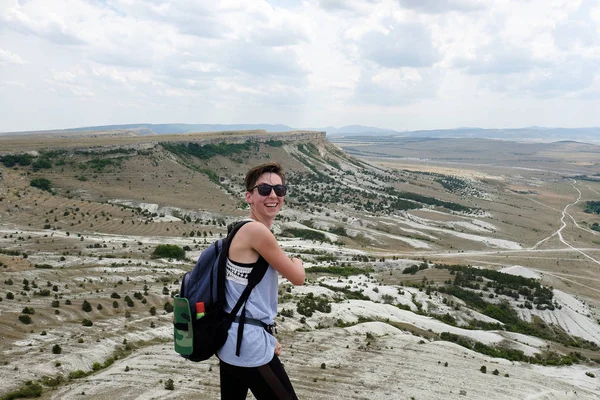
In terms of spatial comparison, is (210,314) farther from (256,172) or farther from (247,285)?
(256,172)

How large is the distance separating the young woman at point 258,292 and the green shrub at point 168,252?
102 ft

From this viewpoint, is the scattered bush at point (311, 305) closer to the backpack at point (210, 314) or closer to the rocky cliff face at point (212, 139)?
the backpack at point (210, 314)

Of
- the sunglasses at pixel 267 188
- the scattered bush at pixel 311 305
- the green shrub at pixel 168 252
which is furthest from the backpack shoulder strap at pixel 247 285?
the green shrub at pixel 168 252

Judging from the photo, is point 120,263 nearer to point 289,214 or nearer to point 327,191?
point 289,214

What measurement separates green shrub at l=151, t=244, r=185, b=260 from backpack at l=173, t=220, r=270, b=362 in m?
31.2

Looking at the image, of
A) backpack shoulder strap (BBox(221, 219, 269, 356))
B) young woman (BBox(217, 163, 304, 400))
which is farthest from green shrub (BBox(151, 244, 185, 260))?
backpack shoulder strap (BBox(221, 219, 269, 356))

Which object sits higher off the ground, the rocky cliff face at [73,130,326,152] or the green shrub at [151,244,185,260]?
the rocky cliff face at [73,130,326,152]

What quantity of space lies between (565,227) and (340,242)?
58487 mm

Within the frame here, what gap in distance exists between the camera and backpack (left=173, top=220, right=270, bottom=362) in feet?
13.2

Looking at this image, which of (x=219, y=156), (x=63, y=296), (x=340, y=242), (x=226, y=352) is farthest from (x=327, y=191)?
(x=226, y=352)

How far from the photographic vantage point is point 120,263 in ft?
95.7

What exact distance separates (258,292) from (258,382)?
94 centimetres

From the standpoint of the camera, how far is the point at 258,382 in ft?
14.0

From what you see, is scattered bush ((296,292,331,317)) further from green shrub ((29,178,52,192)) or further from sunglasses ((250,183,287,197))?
green shrub ((29,178,52,192))
